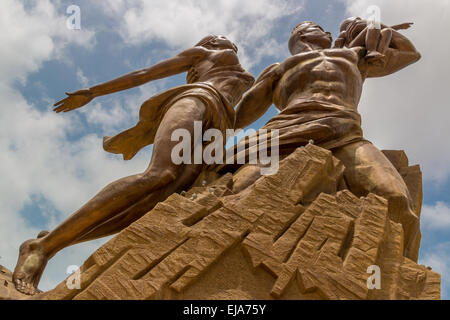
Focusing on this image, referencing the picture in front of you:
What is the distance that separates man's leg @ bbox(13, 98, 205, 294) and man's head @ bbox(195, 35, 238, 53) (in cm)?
177

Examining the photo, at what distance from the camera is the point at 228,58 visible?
5.51m

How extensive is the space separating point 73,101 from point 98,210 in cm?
163

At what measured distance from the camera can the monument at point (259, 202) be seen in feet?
10.2

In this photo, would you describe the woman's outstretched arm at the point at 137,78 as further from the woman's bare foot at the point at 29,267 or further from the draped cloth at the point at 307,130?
the woman's bare foot at the point at 29,267

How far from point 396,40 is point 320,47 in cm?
94

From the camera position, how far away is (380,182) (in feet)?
13.6

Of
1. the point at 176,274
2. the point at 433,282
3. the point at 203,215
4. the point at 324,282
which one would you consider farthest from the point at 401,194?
the point at 176,274

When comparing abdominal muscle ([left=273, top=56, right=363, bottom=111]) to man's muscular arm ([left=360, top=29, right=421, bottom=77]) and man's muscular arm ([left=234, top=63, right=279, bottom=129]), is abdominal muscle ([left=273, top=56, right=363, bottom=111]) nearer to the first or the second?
man's muscular arm ([left=234, top=63, right=279, bottom=129])

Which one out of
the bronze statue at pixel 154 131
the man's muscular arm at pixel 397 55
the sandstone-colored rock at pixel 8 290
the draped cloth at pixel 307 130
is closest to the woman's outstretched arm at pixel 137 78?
the bronze statue at pixel 154 131

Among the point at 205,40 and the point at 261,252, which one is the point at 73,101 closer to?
the point at 205,40

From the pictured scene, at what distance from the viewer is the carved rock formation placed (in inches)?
120

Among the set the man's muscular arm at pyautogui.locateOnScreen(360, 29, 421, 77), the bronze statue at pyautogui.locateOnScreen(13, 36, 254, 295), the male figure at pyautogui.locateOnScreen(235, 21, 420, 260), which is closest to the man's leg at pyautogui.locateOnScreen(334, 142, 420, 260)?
the male figure at pyautogui.locateOnScreen(235, 21, 420, 260)

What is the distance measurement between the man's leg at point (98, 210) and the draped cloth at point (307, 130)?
1.79 ft

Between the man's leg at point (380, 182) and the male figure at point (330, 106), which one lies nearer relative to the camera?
the man's leg at point (380, 182)
